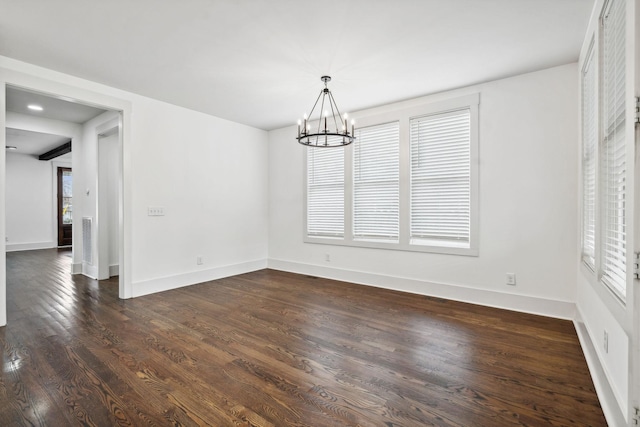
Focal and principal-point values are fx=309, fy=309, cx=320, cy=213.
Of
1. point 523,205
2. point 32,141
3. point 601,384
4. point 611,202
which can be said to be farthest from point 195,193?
point 32,141

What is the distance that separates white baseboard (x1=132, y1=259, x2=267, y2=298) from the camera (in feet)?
13.6

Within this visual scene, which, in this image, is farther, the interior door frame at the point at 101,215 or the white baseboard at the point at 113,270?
the white baseboard at the point at 113,270

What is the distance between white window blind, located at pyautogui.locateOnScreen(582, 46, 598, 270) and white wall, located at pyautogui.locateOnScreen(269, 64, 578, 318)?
33 cm

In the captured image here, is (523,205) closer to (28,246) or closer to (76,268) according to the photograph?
(76,268)

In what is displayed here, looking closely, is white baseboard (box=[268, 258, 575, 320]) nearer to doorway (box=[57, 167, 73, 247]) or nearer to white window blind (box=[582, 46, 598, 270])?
white window blind (box=[582, 46, 598, 270])

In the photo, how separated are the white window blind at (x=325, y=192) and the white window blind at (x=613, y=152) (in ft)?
10.9

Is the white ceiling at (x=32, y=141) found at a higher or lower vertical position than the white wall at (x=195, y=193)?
higher

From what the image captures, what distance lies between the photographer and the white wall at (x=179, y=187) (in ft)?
12.6

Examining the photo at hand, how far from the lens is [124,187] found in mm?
3965

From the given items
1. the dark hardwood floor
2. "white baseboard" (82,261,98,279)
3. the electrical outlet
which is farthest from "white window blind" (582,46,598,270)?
"white baseboard" (82,261,98,279)

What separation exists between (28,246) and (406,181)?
10.5 m

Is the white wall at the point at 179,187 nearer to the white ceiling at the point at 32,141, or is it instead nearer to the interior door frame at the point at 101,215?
the interior door frame at the point at 101,215

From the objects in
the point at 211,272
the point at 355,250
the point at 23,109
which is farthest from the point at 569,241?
the point at 23,109

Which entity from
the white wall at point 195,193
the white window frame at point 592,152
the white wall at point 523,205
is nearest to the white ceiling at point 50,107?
the white wall at point 195,193
